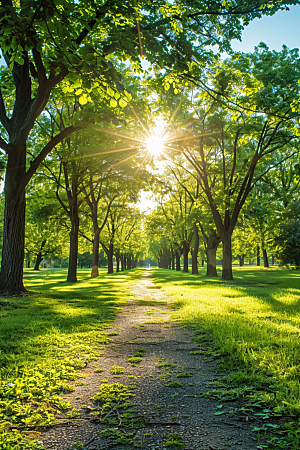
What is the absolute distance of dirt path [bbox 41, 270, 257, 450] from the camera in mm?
2080

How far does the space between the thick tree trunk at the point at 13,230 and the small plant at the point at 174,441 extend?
851 cm

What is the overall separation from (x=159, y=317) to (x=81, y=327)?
2199mm

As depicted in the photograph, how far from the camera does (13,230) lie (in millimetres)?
9195

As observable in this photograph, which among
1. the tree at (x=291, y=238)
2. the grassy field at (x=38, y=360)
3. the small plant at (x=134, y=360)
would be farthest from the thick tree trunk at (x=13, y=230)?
the tree at (x=291, y=238)

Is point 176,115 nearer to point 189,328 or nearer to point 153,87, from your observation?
point 153,87

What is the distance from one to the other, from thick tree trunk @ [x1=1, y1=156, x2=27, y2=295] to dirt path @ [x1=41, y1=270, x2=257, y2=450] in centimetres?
610

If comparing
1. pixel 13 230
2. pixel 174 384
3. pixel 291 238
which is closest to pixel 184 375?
pixel 174 384

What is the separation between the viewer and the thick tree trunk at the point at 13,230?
30.0 ft

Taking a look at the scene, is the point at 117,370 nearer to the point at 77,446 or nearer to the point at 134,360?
the point at 134,360

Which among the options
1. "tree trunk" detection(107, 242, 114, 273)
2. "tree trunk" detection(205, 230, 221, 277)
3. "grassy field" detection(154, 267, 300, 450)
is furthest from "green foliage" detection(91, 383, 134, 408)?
"tree trunk" detection(107, 242, 114, 273)

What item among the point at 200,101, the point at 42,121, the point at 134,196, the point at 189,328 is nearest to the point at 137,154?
the point at 134,196

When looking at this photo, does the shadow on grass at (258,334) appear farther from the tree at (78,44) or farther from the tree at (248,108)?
the tree at (248,108)

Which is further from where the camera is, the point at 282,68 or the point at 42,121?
the point at 42,121

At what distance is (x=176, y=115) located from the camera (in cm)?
1653
